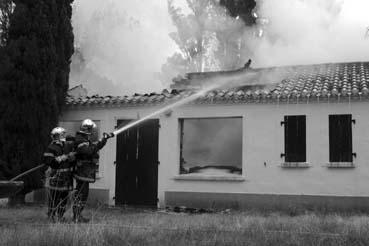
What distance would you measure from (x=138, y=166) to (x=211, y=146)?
203 cm

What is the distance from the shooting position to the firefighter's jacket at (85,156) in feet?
32.9

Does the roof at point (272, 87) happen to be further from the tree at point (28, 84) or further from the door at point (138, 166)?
the tree at point (28, 84)

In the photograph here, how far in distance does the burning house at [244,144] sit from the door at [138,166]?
3 cm

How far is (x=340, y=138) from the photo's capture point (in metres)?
13.4

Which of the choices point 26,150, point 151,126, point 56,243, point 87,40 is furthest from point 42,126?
point 87,40

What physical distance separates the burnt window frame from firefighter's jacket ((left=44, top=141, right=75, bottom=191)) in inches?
250

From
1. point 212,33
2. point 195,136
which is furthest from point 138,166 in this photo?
point 212,33

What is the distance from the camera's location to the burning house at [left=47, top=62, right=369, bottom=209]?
1328 centimetres

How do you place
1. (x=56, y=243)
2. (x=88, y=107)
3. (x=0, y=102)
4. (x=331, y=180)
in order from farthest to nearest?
(x=88, y=107), (x=0, y=102), (x=331, y=180), (x=56, y=243)

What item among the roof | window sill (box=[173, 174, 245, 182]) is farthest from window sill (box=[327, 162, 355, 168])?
window sill (box=[173, 174, 245, 182])

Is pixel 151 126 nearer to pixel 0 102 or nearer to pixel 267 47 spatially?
pixel 0 102

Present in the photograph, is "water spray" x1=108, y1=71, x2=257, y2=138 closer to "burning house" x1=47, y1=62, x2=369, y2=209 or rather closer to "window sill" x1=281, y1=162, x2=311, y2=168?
"burning house" x1=47, y1=62, x2=369, y2=209

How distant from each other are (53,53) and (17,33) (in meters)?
1.04

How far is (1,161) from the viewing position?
45.8 ft
